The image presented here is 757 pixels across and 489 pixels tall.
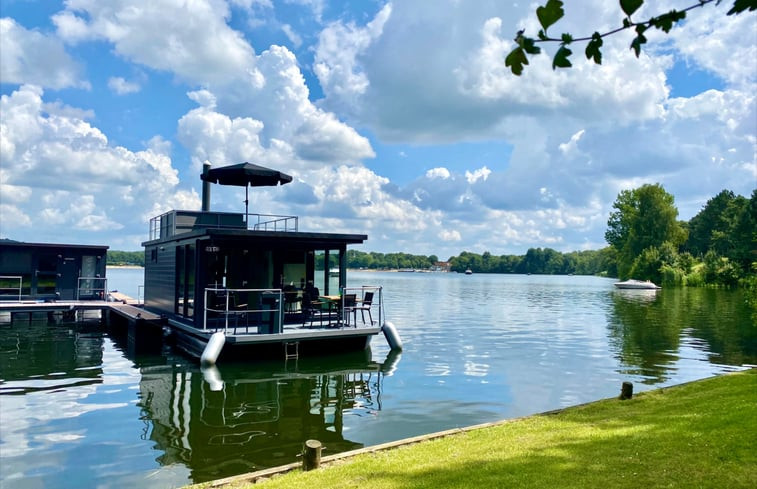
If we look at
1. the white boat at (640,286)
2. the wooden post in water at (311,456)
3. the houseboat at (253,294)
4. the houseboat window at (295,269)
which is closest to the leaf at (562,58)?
the wooden post in water at (311,456)

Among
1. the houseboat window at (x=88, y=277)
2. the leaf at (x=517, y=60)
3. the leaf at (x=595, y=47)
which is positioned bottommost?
the houseboat window at (x=88, y=277)

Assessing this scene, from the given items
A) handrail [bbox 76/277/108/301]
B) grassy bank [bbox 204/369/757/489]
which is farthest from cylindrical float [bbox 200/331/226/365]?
handrail [bbox 76/277/108/301]

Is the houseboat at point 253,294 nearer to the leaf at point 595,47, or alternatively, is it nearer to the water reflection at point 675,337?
the water reflection at point 675,337

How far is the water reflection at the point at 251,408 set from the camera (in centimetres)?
829

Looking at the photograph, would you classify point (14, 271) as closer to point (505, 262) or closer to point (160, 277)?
point (160, 277)

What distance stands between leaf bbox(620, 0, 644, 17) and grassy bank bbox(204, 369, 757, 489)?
4.30 meters

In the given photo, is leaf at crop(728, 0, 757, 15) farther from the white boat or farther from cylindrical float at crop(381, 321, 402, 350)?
the white boat

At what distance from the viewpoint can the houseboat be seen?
15156 mm

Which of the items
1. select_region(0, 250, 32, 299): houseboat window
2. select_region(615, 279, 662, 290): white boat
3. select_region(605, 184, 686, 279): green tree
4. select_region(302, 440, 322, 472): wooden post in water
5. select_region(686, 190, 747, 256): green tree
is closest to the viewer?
select_region(302, 440, 322, 472): wooden post in water

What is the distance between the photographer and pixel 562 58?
283 centimetres

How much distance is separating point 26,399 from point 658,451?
1212 cm

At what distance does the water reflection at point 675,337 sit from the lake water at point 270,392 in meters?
0.10

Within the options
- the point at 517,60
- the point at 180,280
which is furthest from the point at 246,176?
the point at 517,60

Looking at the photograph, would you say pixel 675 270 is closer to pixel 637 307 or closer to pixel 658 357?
pixel 637 307
